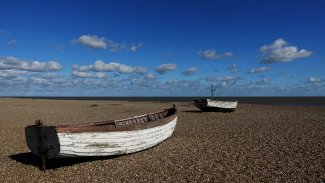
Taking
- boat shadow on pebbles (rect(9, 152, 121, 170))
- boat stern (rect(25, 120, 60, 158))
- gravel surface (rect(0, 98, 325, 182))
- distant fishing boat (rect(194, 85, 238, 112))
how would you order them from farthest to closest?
distant fishing boat (rect(194, 85, 238, 112)) < boat shadow on pebbles (rect(9, 152, 121, 170)) < boat stern (rect(25, 120, 60, 158)) < gravel surface (rect(0, 98, 325, 182))

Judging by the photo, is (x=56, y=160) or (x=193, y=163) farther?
(x=56, y=160)

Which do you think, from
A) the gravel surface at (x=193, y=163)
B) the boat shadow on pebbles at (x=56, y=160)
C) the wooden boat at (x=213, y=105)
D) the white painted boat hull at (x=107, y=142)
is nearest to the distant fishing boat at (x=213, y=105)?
the wooden boat at (x=213, y=105)

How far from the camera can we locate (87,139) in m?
12.0

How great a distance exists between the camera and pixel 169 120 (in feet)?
57.1

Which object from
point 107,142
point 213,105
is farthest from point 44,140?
point 213,105

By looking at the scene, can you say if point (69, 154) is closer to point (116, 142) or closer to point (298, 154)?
point (116, 142)

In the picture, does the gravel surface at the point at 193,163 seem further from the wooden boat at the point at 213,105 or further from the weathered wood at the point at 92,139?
the wooden boat at the point at 213,105

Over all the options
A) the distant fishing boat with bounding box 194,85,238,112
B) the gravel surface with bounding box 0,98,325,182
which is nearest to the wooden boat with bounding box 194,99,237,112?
the distant fishing boat with bounding box 194,85,238,112

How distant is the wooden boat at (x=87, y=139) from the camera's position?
11383 millimetres

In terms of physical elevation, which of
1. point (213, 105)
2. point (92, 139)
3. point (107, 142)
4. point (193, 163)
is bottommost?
point (193, 163)

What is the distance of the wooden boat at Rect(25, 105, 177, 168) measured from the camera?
11.4m

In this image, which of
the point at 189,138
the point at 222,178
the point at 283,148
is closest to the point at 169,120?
the point at 189,138

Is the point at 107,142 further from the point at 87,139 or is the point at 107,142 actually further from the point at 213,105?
the point at 213,105

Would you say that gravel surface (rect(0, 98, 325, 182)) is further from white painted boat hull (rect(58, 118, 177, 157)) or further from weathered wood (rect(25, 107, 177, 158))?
weathered wood (rect(25, 107, 177, 158))
